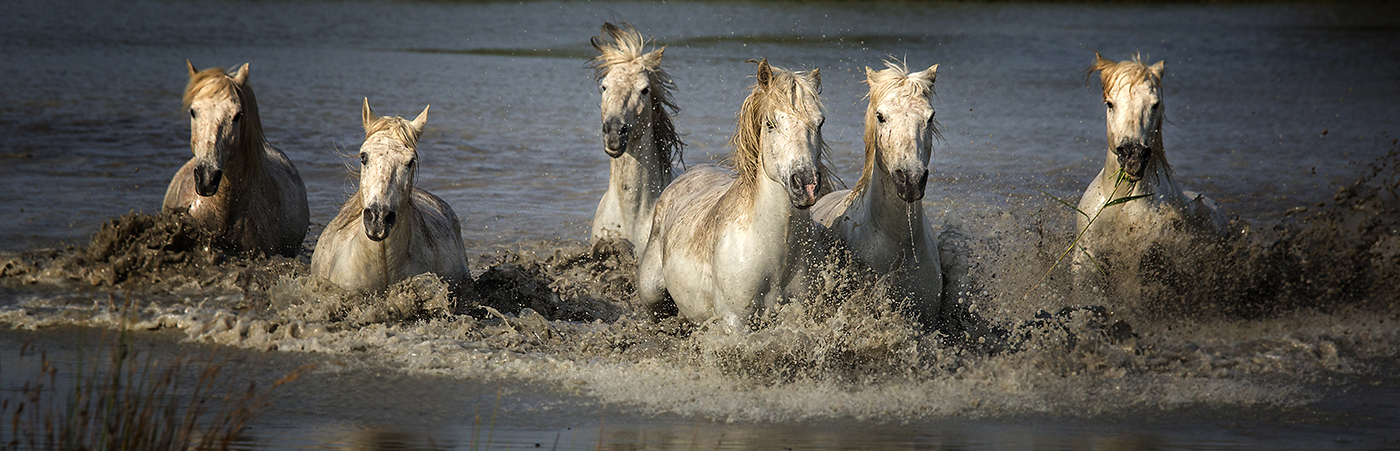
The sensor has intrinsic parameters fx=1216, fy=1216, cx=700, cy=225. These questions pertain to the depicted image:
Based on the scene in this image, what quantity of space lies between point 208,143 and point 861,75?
12.9 m

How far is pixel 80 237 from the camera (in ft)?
25.7

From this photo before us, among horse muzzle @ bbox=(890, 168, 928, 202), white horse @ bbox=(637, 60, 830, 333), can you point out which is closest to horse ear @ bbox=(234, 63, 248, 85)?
white horse @ bbox=(637, 60, 830, 333)

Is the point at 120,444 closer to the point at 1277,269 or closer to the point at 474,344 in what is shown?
the point at 474,344

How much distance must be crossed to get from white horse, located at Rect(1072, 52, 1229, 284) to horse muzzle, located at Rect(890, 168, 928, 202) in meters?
1.86

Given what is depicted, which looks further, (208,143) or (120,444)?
(208,143)

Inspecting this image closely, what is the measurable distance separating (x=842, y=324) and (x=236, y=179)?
3.83m

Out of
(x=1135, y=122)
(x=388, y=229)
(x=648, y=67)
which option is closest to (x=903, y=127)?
(x=1135, y=122)

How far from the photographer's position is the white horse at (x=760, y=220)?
14.7 feet

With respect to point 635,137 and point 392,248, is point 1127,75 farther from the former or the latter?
point 392,248

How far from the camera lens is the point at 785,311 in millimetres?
4824

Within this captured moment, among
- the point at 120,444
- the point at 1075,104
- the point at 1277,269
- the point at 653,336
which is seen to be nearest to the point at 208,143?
the point at 653,336

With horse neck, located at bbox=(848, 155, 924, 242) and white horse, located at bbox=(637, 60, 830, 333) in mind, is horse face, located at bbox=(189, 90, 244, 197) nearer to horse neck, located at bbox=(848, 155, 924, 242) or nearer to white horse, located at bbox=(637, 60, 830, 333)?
white horse, located at bbox=(637, 60, 830, 333)

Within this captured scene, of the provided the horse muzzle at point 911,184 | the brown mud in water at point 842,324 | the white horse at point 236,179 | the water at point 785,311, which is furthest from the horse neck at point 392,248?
the horse muzzle at point 911,184

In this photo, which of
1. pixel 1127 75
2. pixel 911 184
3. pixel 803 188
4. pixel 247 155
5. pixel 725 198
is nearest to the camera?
pixel 803 188
